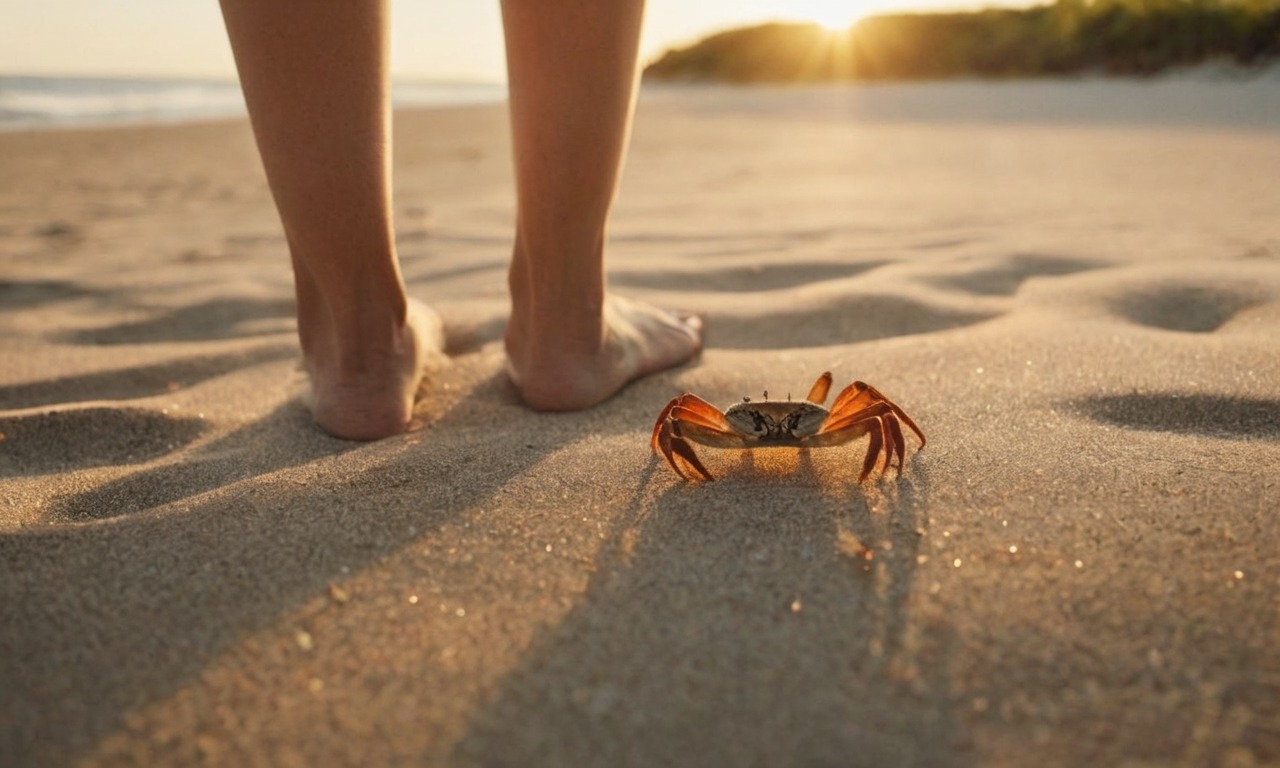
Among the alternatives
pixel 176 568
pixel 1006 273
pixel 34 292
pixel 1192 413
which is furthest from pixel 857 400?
pixel 34 292

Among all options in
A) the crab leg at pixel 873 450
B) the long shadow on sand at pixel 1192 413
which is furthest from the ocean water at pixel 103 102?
the long shadow on sand at pixel 1192 413

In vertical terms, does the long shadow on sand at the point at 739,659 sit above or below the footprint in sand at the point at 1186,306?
below

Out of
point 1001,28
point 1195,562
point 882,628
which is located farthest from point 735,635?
point 1001,28

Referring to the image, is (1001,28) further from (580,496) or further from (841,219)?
(580,496)

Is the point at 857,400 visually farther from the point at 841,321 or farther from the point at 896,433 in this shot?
the point at 841,321

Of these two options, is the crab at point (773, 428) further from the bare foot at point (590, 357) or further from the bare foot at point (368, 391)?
the bare foot at point (368, 391)
